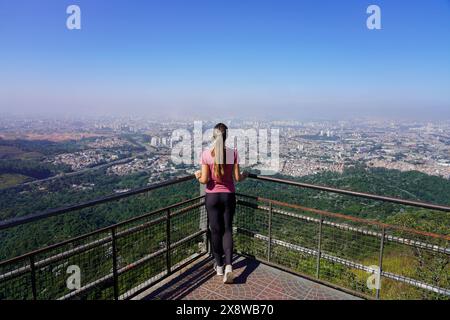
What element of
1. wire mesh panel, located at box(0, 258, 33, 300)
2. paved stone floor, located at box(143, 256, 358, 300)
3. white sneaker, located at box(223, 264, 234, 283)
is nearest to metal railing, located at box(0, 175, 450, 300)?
wire mesh panel, located at box(0, 258, 33, 300)

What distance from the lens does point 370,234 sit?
285cm

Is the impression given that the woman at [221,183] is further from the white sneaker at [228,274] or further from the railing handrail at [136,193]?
the railing handrail at [136,193]

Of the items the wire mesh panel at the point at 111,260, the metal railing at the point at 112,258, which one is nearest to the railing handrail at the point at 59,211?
the metal railing at the point at 112,258

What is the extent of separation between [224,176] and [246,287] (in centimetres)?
120

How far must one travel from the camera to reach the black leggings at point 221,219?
3.00 m

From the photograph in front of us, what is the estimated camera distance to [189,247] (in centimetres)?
373

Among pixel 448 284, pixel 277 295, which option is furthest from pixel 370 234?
pixel 448 284

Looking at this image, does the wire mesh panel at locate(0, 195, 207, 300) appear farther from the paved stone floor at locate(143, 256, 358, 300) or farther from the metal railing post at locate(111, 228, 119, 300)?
the paved stone floor at locate(143, 256, 358, 300)

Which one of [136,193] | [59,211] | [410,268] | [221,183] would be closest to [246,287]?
[221,183]

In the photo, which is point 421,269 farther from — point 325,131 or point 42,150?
point 42,150

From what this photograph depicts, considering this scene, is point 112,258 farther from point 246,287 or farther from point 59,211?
point 246,287

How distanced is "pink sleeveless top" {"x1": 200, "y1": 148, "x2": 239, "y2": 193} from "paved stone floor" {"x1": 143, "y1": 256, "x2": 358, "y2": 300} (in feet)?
3.36
